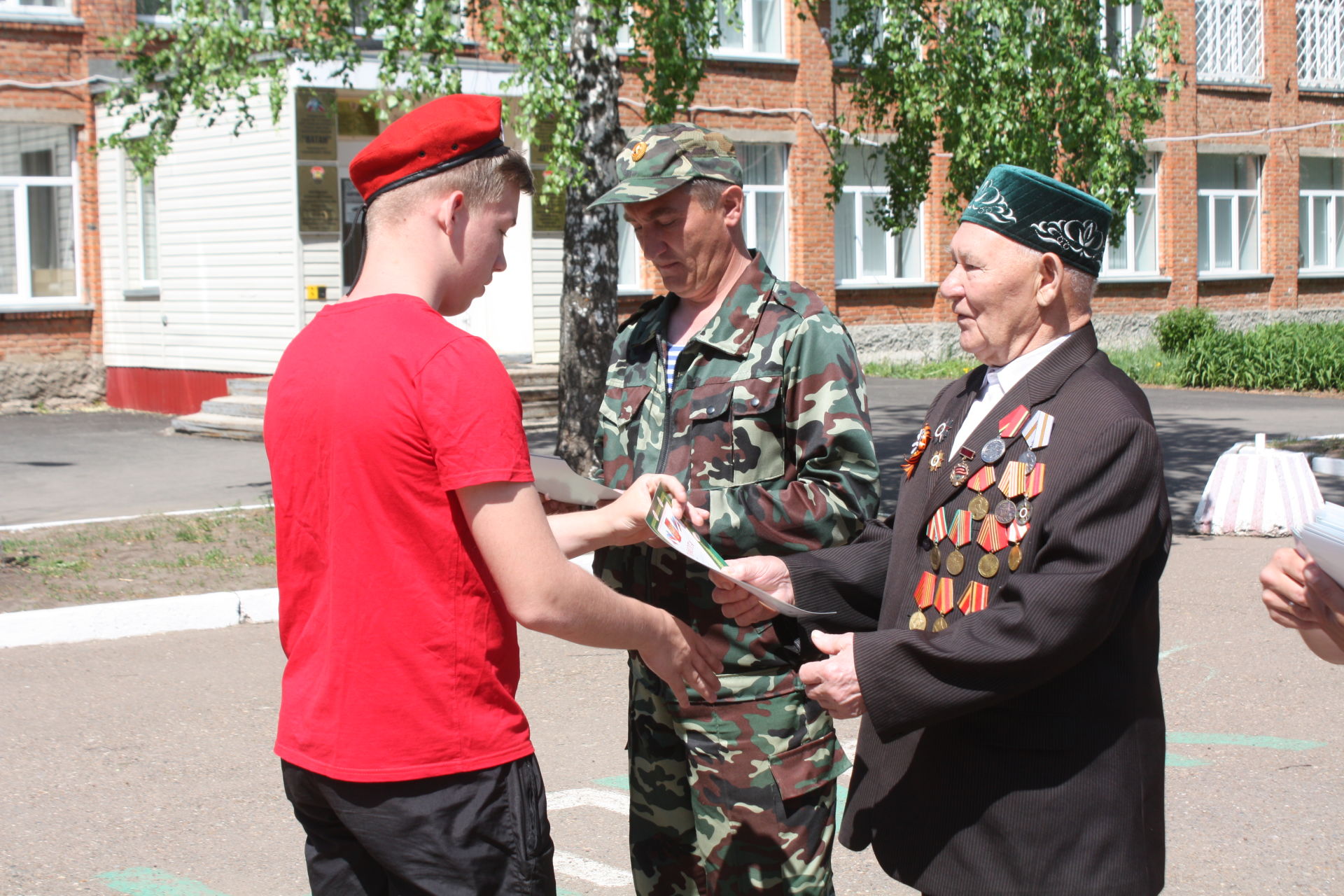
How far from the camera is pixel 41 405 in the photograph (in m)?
19.2

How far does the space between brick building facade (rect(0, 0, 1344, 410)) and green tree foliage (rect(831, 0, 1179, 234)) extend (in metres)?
1.47

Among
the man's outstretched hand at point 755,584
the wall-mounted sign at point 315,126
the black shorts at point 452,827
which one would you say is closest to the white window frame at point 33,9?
the wall-mounted sign at point 315,126

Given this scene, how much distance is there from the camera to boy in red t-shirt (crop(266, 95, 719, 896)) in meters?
2.18

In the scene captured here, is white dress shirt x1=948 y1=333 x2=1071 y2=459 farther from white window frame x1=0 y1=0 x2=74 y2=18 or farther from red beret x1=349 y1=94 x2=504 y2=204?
white window frame x1=0 y1=0 x2=74 y2=18

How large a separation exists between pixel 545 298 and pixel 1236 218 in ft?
58.7

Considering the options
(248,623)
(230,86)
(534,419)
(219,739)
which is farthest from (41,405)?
(219,739)

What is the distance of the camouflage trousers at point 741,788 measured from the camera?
3031 mm

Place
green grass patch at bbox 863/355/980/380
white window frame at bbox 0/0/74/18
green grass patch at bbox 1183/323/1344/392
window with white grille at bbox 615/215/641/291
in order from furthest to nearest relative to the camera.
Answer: green grass patch at bbox 863/355/980/380, green grass patch at bbox 1183/323/1344/392, window with white grille at bbox 615/215/641/291, white window frame at bbox 0/0/74/18

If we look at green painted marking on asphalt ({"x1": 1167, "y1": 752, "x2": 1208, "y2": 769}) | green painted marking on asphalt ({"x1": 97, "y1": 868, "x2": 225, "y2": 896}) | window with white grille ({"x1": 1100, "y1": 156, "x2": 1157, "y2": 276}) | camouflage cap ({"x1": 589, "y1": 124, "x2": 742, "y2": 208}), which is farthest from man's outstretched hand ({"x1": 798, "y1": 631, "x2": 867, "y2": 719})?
window with white grille ({"x1": 1100, "y1": 156, "x2": 1157, "y2": 276})

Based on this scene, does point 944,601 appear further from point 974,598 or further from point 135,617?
point 135,617

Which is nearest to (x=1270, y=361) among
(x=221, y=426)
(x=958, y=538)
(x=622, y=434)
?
(x=221, y=426)

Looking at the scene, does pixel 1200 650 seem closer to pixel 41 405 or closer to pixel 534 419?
pixel 534 419

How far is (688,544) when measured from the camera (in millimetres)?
2693

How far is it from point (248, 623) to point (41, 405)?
13.2 metres
